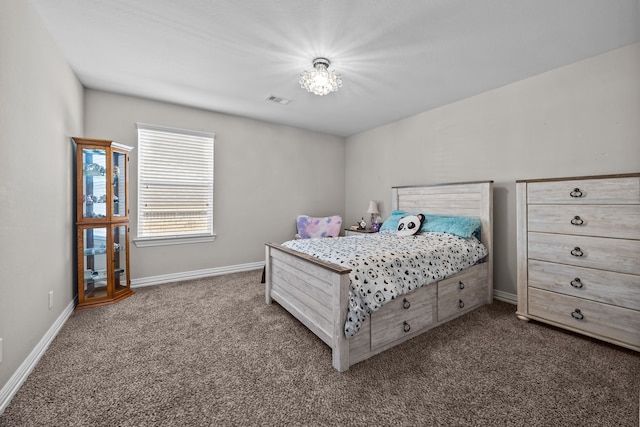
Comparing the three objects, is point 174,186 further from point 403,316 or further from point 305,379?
point 403,316

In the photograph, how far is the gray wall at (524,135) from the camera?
2.26 meters

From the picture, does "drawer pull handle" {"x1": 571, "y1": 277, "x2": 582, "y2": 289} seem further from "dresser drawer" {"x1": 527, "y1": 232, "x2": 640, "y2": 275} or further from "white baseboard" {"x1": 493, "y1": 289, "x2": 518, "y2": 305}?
"white baseboard" {"x1": 493, "y1": 289, "x2": 518, "y2": 305}

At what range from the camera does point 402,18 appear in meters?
1.90

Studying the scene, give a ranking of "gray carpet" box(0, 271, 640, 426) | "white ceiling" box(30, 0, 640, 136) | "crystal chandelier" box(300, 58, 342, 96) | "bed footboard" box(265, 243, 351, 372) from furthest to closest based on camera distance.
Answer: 1. "crystal chandelier" box(300, 58, 342, 96)
2. "white ceiling" box(30, 0, 640, 136)
3. "bed footboard" box(265, 243, 351, 372)
4. "gray carpet" box(0, 271, 640, 426)

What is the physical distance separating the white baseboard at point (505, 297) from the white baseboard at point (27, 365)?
13.3ft

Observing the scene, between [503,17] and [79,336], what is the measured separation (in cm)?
408

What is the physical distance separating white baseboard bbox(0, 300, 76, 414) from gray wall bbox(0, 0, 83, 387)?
0.03 m

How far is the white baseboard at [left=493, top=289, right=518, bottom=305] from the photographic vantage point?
2871mm

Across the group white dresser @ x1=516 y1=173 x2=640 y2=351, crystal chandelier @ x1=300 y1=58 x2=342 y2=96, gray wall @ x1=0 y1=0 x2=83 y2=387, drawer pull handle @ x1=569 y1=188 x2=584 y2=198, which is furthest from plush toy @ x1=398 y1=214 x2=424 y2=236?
gray wall @ x1=0 y1=0 x2=83 y2=387

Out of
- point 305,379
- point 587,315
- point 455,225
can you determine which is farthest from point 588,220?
point 305,379

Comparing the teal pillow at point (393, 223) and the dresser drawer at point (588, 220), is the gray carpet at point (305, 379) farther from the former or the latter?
the teal pillow at point (393, 223)

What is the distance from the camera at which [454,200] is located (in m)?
3.23

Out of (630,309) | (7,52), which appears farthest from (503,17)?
(7,52)

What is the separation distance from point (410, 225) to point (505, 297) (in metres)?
1.31
